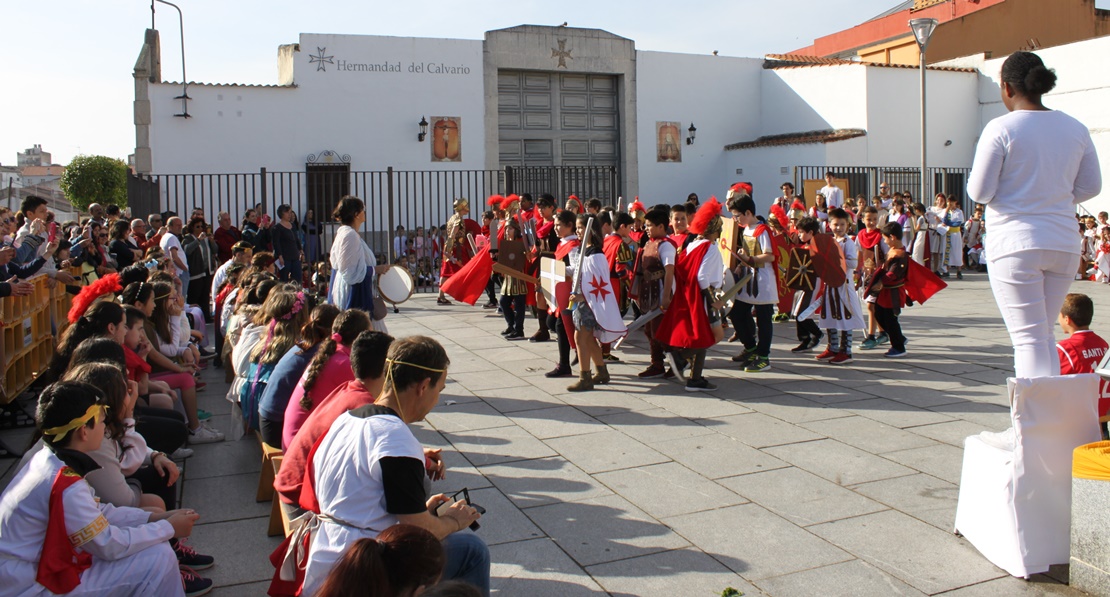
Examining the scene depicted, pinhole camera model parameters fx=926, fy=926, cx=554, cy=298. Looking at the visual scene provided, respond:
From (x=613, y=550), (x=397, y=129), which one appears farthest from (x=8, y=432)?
(x=397, y=129)

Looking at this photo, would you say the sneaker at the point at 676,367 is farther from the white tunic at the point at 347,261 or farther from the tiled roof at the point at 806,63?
the tiled roof at the point at 806,63

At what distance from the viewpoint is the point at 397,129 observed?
22.4 m

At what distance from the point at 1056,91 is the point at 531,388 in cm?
2010

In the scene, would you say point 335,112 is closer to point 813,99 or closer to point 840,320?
point 813,99

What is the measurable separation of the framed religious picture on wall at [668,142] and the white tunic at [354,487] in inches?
913

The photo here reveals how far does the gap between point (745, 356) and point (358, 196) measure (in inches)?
566

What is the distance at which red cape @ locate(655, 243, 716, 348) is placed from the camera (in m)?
7.54

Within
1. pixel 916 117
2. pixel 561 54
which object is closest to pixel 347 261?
pixel 561 54

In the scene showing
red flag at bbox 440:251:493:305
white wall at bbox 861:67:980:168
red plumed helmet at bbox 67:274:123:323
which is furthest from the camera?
white wall at bbox 861:67:980:168

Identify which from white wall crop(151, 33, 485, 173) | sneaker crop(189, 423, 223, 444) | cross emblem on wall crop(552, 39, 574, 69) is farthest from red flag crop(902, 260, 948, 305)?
cross emblem on wall crop(552, 39, 574, 69)

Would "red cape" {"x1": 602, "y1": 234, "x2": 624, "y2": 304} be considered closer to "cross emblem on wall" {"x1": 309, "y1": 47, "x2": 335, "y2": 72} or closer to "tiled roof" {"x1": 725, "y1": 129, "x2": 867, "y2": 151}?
"cross emblem on wall" {"x1": 309, "y1": 47, "x2": 335, "y2": 72}

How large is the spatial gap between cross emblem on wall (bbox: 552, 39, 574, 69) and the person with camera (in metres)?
21.8

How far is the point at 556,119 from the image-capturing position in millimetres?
24609

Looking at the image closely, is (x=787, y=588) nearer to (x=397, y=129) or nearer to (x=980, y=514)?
(x=980, y=514)
